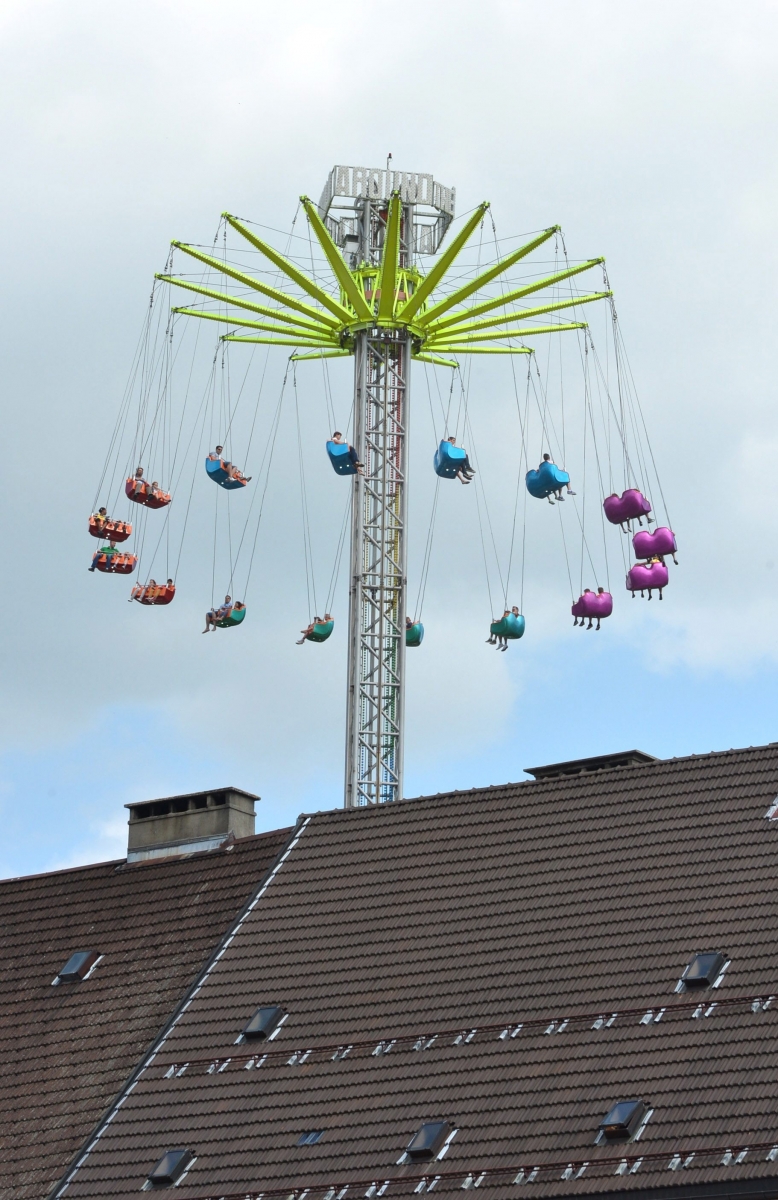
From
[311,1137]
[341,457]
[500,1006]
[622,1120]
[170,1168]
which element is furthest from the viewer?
[341,457]

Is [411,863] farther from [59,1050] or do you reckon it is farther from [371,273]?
[371,273]

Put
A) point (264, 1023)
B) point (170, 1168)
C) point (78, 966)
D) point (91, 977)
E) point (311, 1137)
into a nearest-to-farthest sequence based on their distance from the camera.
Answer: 1. point (311, 1137)
2. point (170, 1168)
3. point (264, 1023)
4. point (91, 977)
5. point (78, 966)

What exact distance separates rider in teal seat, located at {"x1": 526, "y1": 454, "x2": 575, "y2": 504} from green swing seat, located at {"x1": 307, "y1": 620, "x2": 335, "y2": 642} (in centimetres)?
502

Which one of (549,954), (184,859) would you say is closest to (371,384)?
(184,859)

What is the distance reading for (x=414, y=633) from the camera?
47.5 metres

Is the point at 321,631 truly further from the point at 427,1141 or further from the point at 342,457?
the point at 427,1141

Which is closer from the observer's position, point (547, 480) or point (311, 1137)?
point (311, 1137)

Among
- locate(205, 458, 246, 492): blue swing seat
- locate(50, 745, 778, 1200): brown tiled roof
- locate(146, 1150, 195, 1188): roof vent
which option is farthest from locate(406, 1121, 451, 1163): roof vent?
locate(205, 458, 246, 492): blue swing seat

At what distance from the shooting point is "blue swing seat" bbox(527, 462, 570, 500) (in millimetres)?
42375

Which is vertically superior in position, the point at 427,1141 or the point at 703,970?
the point at 703,970

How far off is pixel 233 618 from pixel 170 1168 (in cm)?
1499

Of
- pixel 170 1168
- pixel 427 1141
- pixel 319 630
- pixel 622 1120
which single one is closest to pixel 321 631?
pixel 319 630

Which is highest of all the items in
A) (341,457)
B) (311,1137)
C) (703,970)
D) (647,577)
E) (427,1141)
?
(341,457)

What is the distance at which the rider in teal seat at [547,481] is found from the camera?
4238 centimetres
